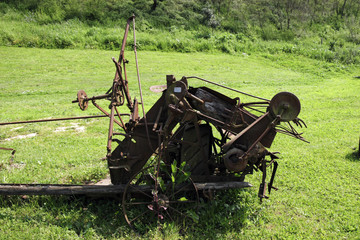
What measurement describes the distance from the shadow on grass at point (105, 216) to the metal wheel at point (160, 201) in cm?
15

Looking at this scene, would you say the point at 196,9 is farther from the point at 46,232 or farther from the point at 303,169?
the point at 46,232

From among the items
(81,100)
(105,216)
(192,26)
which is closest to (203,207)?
(105,216)

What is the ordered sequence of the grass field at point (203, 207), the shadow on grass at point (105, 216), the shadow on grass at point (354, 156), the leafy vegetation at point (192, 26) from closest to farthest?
1. the shadow on grass at point (105, 216)
2. the grass field at point (203, 207)
3. the shadow on grass at point (354, 156)
4. the leafy vegetation at point (192, 26)

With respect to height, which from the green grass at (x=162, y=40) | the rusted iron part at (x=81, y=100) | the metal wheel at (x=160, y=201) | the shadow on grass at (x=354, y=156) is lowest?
the shadow on grass at (x=354, y=156)

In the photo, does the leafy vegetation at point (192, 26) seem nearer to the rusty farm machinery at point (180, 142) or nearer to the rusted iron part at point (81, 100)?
the rusted iron part at point (81, 100)

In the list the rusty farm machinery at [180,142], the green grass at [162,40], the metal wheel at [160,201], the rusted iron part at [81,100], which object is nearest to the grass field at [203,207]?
the metal wheel at [160,201]

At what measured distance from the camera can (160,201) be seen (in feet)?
14.7

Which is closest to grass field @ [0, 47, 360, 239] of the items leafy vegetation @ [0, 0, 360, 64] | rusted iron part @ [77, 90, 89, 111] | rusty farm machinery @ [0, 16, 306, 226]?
rusty farm machinery @ [0, 16, 306, 226]

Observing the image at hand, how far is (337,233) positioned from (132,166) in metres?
3.30

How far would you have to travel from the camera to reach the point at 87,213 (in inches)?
187

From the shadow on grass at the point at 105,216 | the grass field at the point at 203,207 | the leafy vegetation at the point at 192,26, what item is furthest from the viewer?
the leafy vegetation at the point at 192,26

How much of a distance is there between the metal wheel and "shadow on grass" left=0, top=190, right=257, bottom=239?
0.15 meters

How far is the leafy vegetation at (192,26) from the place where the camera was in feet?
69.3

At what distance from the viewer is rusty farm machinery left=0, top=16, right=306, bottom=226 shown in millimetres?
4293
